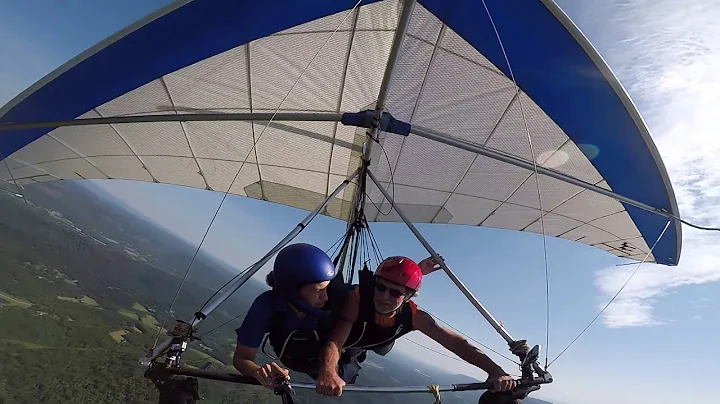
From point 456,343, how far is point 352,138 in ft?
10.7

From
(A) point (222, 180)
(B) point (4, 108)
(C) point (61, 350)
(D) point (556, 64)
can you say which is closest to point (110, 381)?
(C) point (61, 350)

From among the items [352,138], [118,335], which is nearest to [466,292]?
[352,138]

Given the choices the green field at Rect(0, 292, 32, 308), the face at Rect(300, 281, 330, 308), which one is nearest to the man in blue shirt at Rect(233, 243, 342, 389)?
the face at Rect(300, 281, 330, 308)

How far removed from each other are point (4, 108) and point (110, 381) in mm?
38681

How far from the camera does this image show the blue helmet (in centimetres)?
242

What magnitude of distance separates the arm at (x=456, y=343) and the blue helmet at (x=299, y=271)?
2.24ft

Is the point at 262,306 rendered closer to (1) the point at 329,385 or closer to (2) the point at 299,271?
(2) the point at 299,271

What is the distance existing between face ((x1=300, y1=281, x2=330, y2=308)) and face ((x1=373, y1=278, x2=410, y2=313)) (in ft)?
1.01

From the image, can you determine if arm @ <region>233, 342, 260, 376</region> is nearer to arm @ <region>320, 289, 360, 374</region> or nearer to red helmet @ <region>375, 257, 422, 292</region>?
arm @ <region>320, 289, 360, 374</region>

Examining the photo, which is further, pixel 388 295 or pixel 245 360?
pixel 388 295

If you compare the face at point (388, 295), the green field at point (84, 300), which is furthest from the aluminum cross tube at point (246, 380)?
the green field at point (84, 300)

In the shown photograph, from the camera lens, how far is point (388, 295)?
250cm

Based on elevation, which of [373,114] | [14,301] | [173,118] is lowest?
[14,301]

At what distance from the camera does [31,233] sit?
2478 inches
